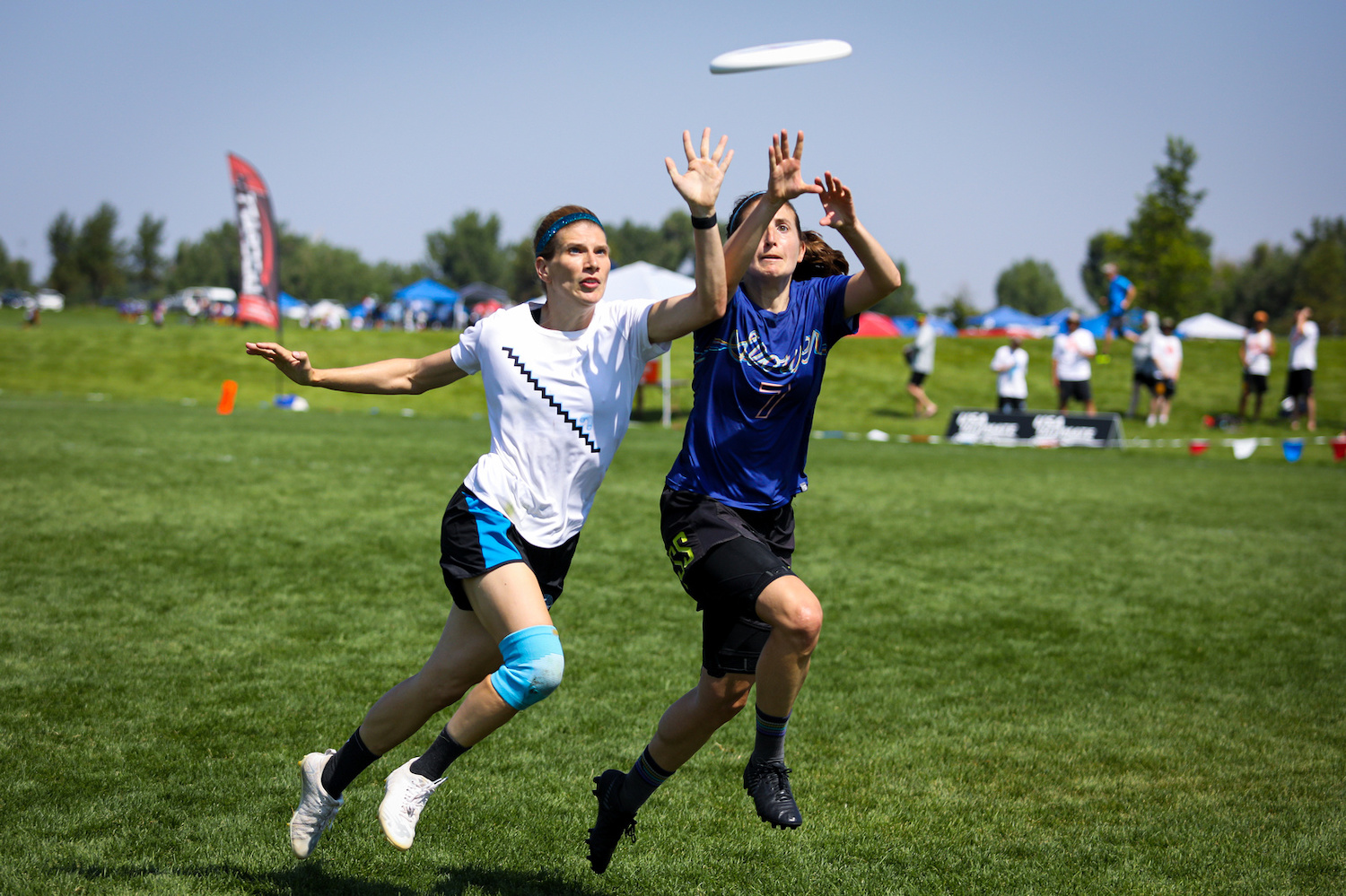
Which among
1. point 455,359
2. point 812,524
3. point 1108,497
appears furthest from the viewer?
point 1108,497

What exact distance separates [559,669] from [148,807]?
6.16 ft

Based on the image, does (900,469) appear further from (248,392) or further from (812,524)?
(248,392)

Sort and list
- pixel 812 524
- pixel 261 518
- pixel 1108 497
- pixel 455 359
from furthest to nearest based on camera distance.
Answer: pixel 1108 497 < pixel 812 524 < pixel 261 518 < pixel 455 359

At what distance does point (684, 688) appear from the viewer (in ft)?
18.9

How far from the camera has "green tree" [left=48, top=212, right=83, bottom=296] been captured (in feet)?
301

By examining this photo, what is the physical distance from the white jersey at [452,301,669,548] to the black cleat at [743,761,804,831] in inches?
42.1

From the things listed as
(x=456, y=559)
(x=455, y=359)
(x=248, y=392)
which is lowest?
(x=248, y=392)

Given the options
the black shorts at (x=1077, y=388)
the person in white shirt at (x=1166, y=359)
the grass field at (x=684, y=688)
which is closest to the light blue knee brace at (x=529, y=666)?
the grass field at (x=684, y=688)

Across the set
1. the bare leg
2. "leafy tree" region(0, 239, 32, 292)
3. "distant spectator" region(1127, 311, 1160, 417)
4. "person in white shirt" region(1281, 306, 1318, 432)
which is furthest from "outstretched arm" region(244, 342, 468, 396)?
"leafy tree" region(0, 239, 32, 292)

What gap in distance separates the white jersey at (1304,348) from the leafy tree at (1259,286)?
242ft

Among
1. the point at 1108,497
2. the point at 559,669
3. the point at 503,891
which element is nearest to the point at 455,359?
the point at 559,669

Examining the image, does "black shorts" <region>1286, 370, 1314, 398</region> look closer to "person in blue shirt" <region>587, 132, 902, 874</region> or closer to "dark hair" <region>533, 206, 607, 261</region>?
"person in blue shirt" <region>587, 132, 902, 874</region>

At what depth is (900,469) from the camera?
16141 mm

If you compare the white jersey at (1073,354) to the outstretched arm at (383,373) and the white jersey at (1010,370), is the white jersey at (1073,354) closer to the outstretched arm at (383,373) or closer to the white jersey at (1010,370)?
the white jersey at (1010,370)
